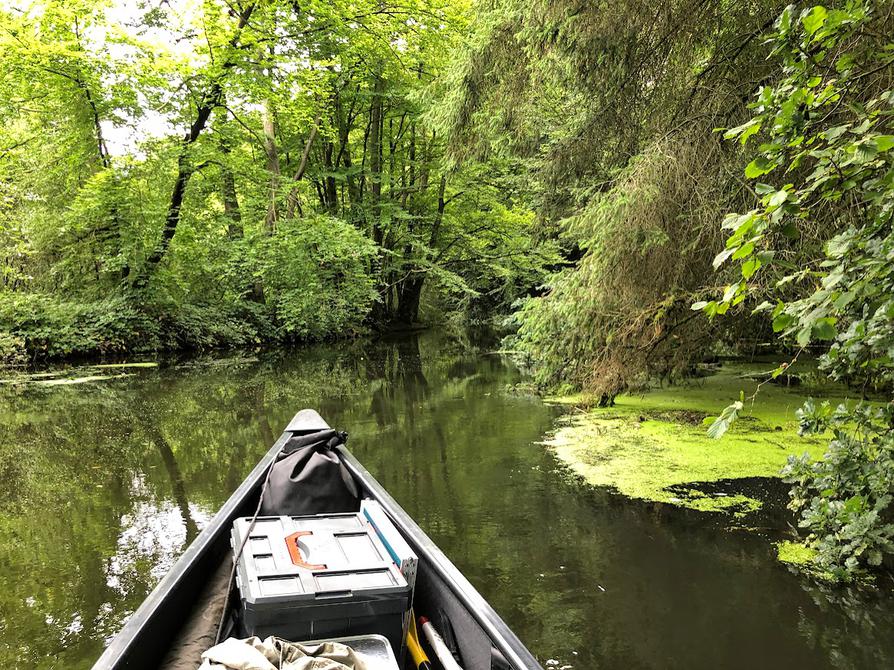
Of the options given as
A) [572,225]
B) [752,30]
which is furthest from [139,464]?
[752,30]

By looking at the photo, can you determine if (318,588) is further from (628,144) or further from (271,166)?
(271,166)

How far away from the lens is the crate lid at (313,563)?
5.92ft

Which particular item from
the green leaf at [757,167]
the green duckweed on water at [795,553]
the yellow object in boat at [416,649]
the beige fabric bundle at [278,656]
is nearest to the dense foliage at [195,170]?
the green duckweed on water at [795,553]

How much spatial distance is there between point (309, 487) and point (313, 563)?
0.96 metres

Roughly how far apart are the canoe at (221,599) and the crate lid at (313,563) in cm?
16

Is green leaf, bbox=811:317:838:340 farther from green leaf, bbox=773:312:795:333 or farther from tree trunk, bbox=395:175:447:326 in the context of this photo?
tree trunk, bbox=395:175:447:326

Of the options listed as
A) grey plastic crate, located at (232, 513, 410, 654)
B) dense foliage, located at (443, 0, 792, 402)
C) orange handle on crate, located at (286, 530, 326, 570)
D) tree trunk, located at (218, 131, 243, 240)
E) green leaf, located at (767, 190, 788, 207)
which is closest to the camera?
green leaf, located at (767, 190, 788, 207)

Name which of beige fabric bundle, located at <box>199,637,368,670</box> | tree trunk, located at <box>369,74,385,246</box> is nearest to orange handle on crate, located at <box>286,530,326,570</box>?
beige fabric bundle, located at <box>199,637,368,670</box>

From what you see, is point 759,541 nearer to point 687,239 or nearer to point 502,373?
point 687,239

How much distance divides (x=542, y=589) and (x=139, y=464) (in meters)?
4.26

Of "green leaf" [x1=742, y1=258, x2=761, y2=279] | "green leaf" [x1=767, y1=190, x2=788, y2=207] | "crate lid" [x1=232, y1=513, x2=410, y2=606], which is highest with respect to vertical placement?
"green leaf" [x1=767, y1=190, x2=788, y2=207]

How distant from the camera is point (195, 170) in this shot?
43.4ft

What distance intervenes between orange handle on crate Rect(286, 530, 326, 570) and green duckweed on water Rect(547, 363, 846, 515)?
297cm

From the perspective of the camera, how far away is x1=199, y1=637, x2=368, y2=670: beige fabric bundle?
152cm
